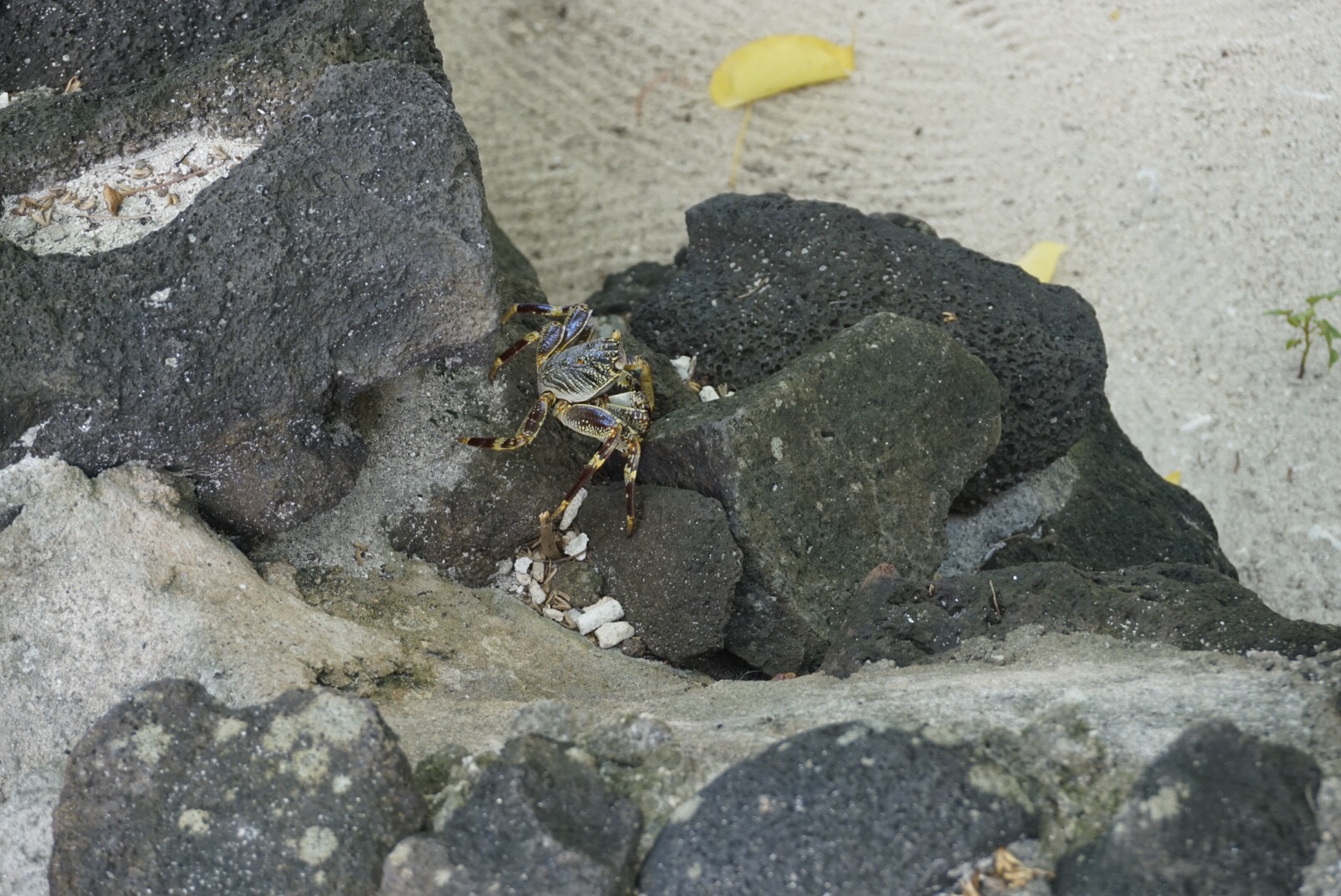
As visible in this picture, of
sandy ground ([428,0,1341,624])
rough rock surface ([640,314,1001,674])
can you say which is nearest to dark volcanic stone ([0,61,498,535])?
rough rock surface ([640,314,1001,674])

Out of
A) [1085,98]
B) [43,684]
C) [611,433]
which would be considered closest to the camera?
[43,684]

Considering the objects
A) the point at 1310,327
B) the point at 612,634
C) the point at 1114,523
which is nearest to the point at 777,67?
the point at 1310,327

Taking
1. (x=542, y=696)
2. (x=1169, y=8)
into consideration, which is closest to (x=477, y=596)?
(x=542, y=696)

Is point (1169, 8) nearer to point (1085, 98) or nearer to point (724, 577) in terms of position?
point (1085, 98)

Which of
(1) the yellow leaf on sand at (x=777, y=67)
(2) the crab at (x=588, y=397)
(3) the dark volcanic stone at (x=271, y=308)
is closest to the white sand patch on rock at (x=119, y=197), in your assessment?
(3) the dark volcanic stone at (x=271, y=308)

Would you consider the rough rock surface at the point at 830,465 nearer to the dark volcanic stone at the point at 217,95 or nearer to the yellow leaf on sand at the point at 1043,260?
the dark volcanic stone at the point at 217,95

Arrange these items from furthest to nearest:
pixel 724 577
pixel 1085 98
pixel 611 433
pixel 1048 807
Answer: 1. pixel 1085 98
2. pixel 611 433
3. pixel 724 577
4. pixel 1048 807

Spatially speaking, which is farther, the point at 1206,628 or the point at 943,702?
the point at 1206,628
